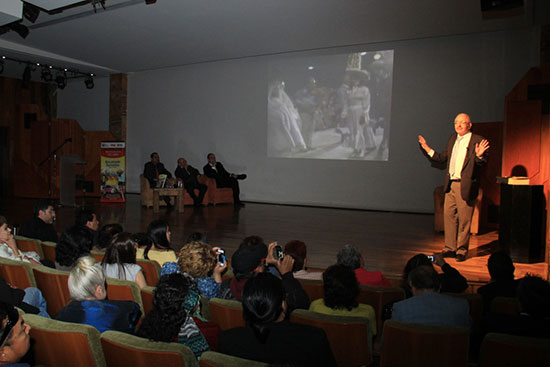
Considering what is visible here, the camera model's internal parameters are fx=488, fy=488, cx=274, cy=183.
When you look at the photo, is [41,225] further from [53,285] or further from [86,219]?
[53,285]

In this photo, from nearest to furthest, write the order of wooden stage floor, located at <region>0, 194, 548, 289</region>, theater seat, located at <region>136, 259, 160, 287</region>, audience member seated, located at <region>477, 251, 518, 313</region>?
audience member seated, located at <region>477, 251, 518, 313</region> < theater seat, located at <region>136, 259, 160, 287</region> < wooden stage floor, located at <region>0, 194, 548, 289</region>

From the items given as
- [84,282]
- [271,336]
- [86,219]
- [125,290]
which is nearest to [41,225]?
[86,219]

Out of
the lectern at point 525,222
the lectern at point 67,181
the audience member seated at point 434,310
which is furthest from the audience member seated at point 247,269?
the lectern at point 67,181

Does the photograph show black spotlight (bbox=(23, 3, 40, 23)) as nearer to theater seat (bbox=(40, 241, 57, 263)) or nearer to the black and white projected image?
theater seat (bbox=(40, 241, 57, 263))

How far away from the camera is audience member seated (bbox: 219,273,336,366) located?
5.19 feet

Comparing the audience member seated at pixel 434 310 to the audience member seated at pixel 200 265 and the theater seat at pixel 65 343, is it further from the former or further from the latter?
the theater seat at pixel 65 343

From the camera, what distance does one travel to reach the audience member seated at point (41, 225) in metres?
4.52

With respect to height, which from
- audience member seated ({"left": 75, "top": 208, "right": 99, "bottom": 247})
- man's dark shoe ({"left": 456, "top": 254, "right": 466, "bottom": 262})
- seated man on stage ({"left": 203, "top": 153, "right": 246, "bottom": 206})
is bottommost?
man's dark shoe ({"left": 456, "top": 254, "right": 466, "bottom": 262})

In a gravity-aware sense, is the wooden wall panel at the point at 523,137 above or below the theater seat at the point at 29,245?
above

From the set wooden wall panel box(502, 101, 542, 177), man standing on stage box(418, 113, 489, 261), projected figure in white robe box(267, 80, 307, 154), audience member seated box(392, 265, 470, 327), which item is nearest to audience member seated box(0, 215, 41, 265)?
audience member seated box(392, 265, 470, 327)

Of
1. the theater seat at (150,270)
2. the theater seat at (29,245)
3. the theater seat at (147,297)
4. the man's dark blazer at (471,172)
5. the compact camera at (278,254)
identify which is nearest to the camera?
the theater seat at (147,297)

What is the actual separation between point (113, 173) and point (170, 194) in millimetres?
2509

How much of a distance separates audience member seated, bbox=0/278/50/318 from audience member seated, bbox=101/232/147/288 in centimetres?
42

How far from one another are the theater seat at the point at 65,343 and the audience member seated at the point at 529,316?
1586 mm
